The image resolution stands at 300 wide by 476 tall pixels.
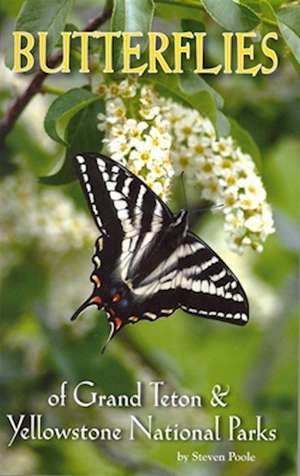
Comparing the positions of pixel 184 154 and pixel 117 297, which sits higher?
pixel 184 154

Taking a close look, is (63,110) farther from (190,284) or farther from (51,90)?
(190,284)

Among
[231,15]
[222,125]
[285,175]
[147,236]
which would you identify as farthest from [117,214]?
[285,175]

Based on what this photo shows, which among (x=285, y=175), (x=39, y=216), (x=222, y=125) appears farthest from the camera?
(x=285, y=175)

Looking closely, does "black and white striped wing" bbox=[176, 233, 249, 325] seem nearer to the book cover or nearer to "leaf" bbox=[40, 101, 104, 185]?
the book cover

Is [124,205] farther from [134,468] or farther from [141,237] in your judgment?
[134,468]

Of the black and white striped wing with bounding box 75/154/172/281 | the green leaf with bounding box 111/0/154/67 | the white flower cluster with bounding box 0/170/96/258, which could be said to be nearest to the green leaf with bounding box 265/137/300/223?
the white flower cluster with bounding box 0/170/96/258

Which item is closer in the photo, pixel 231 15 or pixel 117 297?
pixel 231 15
